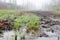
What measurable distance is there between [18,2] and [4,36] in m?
0.71

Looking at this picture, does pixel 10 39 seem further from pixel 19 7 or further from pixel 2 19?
pixel 19 7

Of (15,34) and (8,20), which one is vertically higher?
(8,20)

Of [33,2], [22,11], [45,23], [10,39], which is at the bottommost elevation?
[10,39]

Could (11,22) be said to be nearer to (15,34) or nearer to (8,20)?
(8,20)

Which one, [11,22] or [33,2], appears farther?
[33,2]

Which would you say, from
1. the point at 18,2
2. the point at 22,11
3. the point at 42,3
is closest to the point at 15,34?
the point at 22,11

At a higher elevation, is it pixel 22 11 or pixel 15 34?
pixel 22 11

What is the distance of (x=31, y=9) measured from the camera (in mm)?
2496

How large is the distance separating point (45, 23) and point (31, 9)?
38 centimetres

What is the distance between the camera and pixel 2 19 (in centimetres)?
238

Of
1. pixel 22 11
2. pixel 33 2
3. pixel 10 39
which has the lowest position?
pixel 10 39

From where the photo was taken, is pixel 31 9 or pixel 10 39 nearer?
pixel 10 39

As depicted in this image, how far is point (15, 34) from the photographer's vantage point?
2330 mm

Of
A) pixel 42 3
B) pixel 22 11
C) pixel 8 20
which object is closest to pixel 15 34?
pixel 8 20
